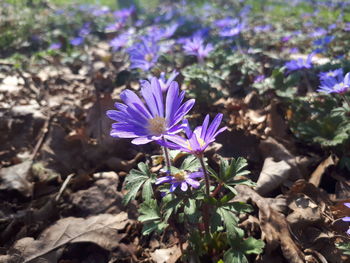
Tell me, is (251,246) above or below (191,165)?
below

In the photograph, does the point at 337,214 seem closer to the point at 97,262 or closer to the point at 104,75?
the point at 97,262

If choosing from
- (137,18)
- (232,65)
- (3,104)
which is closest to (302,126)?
(232,65)

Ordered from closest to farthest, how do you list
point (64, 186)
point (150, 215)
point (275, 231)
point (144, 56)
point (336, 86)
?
1. point (150, 215)
2. point (275, 231)
3. point (64, 186)
4. point (336, 86)
5. point (144, 56)

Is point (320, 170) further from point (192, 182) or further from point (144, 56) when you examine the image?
point (144, 56)

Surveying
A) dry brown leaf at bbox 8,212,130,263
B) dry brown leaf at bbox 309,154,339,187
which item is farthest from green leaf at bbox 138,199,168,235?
dry brown leaf at bbox 309,154,339,187

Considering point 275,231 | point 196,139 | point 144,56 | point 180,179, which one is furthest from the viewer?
point 144,56

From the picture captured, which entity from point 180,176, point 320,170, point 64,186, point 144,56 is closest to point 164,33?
point 144,56
